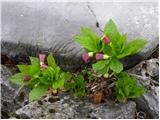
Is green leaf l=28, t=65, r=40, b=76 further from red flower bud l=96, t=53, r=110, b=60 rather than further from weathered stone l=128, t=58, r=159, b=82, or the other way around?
weathered stone l=128, t=58, r=159, b=82

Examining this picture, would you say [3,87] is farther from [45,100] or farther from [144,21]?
[144,21]

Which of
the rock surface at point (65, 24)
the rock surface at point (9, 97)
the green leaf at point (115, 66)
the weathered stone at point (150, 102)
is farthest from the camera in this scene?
the rock surface at point (65, 24)

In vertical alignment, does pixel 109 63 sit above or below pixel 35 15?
below

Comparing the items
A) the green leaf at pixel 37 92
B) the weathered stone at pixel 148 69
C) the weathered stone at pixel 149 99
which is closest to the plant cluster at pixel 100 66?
the green leaf at pixel 37 92

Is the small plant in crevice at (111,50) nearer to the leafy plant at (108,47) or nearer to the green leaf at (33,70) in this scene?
the leafy plant at (108,47)

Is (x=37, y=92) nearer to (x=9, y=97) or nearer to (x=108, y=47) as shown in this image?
(x=9, y=97)

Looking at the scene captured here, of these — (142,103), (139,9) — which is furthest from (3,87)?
(139,9)
